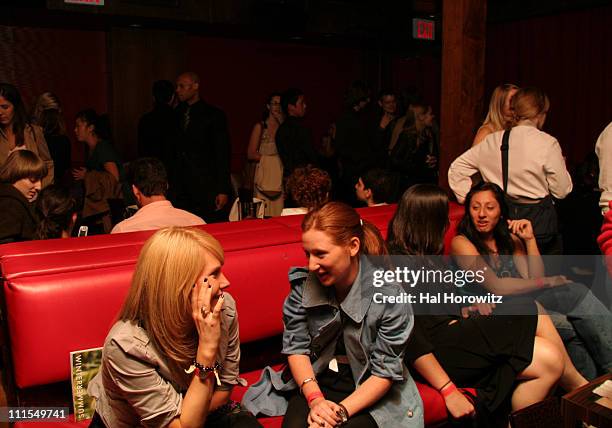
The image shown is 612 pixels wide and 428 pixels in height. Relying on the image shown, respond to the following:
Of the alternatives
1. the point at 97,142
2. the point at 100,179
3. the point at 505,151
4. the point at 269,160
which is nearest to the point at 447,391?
the point at 505,151

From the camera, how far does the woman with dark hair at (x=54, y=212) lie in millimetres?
3014

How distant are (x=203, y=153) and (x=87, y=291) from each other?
2425mm

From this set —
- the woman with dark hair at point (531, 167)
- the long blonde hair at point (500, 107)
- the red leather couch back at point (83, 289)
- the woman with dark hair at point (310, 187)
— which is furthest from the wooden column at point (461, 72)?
the red leather couch back at point (83, 289)

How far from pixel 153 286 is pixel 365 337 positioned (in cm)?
77

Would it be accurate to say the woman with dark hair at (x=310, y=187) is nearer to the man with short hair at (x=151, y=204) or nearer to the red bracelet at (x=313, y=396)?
the man with short hair at (x=151, y=204)

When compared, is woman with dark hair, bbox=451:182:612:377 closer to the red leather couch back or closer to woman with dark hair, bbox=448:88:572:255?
woman with dark hair, bbox=448:88:572:255

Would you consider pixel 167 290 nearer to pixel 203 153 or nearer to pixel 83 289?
pixel 83 289

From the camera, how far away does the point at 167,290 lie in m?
1.72

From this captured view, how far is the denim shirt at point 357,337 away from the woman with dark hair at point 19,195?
4.64 ft

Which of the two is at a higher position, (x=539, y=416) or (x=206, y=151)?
(x=206, y=151)

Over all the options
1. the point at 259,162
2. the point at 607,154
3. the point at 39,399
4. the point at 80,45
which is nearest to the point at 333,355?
the point at 39,399

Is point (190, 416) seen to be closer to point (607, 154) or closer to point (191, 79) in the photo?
point (607, 154)

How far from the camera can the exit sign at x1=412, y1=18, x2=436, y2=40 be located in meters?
5.36

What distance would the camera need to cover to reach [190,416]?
5.67 feet
